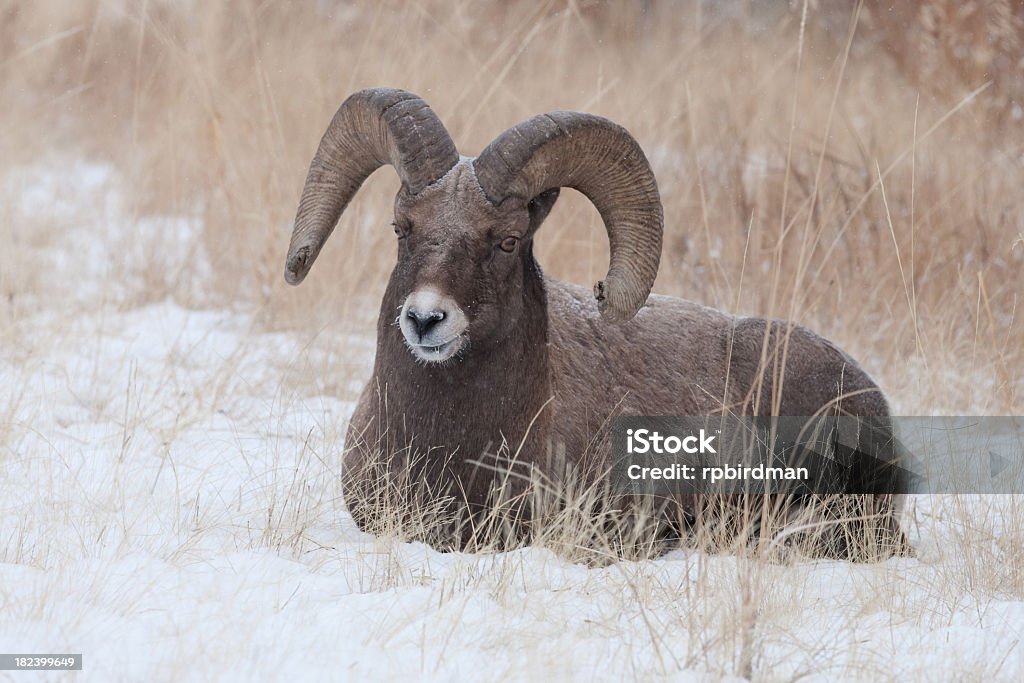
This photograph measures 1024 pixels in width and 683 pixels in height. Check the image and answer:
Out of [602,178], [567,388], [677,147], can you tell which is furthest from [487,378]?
[677,147]

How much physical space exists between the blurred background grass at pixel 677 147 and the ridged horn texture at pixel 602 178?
3065mm

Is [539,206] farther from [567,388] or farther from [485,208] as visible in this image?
[567,388]

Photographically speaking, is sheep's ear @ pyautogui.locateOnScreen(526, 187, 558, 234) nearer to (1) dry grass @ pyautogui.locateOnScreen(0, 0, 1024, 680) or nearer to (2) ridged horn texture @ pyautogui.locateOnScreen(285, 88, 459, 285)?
(2) ridged horn texture @ pyautogui.locateOnScreen(285, 88, 459, 285)

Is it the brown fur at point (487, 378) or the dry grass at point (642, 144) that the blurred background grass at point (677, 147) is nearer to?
the dry grass at point (642, 144)

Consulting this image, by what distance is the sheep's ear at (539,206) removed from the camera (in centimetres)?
612

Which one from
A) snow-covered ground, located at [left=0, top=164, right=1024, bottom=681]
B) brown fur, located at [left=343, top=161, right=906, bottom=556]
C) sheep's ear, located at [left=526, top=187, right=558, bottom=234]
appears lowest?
snow-covered ground, located at [left=0, top=164, right=1024, bottom=681]

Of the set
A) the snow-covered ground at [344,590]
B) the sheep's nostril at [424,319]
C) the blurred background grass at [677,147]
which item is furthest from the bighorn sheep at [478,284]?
the blurred background grass at [677,147]

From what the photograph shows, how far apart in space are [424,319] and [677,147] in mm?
7267

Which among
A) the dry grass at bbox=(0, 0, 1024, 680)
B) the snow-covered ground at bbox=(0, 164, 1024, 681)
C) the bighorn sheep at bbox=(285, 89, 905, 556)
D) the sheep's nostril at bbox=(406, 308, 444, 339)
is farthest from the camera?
the dry grass at bbox=(0, 0, 1024, 680)

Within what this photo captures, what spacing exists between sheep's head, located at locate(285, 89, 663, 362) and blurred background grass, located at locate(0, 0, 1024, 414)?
313cm

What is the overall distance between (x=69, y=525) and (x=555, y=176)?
2.71m

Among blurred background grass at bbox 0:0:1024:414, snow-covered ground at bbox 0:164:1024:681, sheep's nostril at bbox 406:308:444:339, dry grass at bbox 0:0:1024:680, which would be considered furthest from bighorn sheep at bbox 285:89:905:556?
blurred background grass at bbox 0:0:1024:414

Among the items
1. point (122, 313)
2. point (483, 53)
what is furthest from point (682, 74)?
point (122, 313)

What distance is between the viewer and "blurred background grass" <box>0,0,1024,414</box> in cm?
1023
